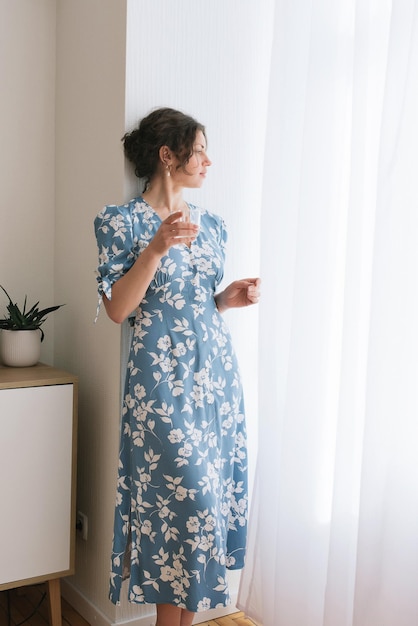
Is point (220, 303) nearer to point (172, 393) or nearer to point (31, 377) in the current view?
point (172, 393)

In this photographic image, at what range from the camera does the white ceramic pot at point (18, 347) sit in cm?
226

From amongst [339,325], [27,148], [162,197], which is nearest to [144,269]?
[162,197]

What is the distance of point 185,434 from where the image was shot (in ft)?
5.90

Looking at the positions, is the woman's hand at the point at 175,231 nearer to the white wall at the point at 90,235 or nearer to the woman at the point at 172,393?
the woman at the point at 172,393

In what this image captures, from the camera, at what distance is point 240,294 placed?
6.52ft

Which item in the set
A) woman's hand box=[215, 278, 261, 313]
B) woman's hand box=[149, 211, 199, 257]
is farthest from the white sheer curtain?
woman's hand box=[149, 211, 199, 257]

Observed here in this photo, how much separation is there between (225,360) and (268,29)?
1.15 metres

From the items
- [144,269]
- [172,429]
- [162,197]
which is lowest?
[172,429]

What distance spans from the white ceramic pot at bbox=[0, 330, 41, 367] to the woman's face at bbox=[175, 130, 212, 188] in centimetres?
77

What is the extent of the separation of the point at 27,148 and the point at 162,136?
759 millimetres

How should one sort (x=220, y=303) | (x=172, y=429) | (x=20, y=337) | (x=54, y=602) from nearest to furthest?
(x=172, y=429) → (x=220, y=303) → (x=54, y=602) → (x=20, y=337)

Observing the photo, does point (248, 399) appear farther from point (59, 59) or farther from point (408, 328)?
point (59, 59)

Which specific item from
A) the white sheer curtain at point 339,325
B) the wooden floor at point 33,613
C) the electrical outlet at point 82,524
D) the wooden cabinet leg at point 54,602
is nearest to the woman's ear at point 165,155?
the white sheer curtain at point 339,325

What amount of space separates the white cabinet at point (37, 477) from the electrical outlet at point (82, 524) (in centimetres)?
12
